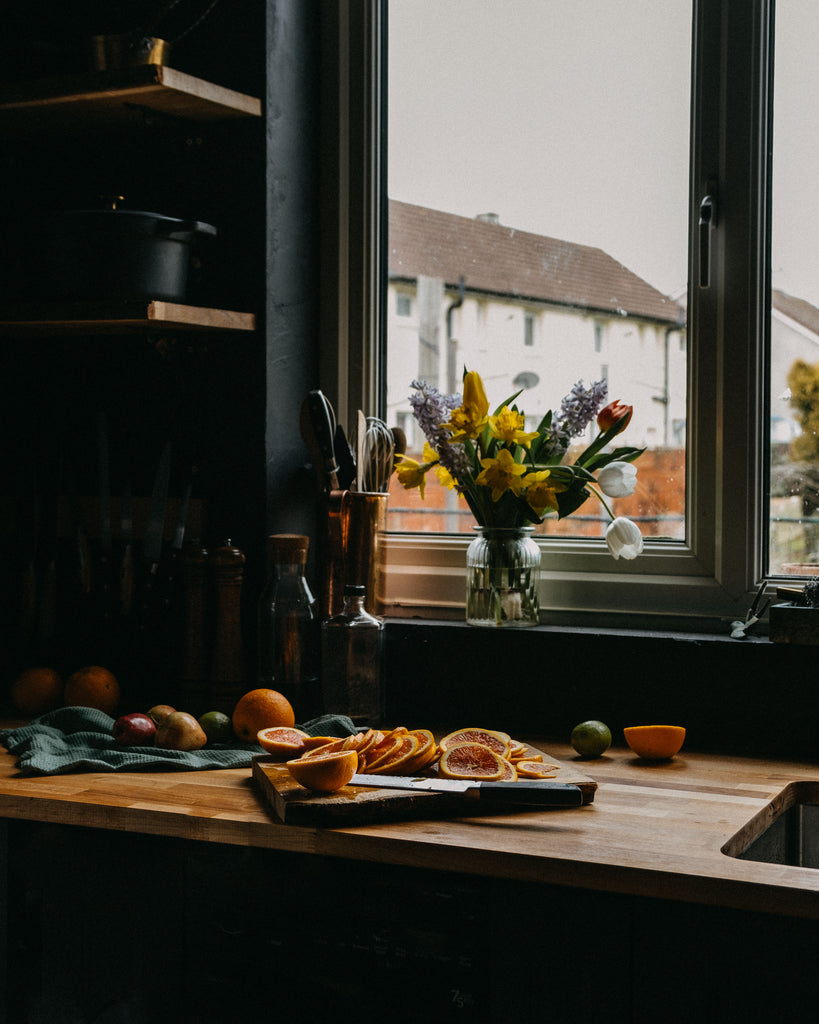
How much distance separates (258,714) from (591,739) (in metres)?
0.51

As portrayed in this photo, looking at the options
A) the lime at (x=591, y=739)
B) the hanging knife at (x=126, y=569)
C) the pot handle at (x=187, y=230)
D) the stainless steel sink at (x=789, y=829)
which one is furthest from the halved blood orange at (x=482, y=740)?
the pot handle at (x=187, y=230)

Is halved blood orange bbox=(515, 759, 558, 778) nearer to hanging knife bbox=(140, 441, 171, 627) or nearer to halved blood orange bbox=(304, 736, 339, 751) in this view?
halved blood orange bbox=(304, 736, 339, 751)

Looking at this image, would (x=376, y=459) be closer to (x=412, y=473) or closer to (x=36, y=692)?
(x=412, y=473)

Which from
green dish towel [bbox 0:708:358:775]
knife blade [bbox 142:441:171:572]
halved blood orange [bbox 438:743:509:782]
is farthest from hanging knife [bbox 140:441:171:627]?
halved blood orange [bbox 438:743:509:782]

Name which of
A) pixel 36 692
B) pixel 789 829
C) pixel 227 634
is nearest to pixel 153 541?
pixel 227 634

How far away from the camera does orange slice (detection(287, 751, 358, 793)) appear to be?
1347 millimetres

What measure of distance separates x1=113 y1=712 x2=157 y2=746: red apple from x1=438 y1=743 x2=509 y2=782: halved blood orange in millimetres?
468

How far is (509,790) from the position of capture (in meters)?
1.35

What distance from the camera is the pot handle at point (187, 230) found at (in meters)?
1.83

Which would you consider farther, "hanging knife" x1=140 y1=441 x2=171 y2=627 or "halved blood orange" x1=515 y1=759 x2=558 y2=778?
"hanging knife" x1=140 y1=441 x2=171 y2=627

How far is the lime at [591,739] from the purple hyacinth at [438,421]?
1.57 feet

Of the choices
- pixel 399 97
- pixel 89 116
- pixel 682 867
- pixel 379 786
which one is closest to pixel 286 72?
pixel 399 97

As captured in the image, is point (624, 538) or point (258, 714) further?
point (624, 538)

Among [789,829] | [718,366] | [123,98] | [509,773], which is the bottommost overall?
[789,829]
